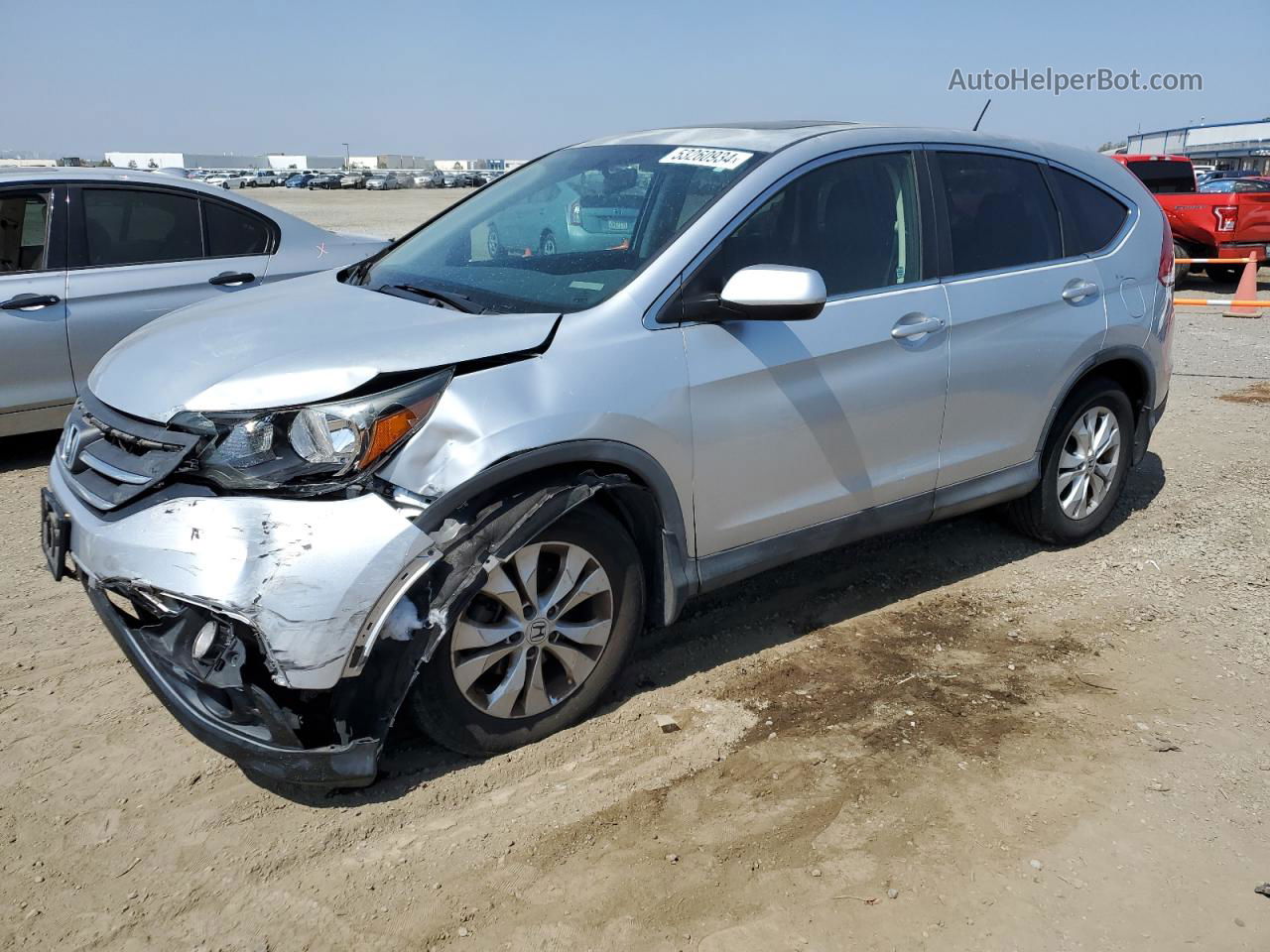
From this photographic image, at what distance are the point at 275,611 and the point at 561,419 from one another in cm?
93

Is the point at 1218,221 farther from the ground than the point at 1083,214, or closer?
closer

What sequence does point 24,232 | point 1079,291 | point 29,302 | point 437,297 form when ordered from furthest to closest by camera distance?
point 24,232
point 29,302
point 1079,291
point 437,297

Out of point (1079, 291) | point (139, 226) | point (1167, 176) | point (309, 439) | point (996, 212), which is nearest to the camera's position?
point (309, 439)

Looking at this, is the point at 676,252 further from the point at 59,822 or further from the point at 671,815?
the point at 59,822

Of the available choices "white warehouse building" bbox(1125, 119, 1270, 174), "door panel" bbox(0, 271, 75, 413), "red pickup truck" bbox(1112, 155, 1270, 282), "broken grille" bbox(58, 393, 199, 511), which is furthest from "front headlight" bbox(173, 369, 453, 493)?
"white warehouse building" bbox(1125, 119, 1270, 174)

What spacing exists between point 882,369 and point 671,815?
70.4 inches

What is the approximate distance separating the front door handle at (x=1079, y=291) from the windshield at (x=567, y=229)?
1.71 metres

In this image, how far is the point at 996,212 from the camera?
14.4ft

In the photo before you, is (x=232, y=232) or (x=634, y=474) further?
(x=232, y=232)

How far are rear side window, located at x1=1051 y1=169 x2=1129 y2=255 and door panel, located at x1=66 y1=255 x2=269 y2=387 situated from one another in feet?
13.8

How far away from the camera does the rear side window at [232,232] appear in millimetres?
6406

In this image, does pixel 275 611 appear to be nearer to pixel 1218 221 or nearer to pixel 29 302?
pixel 29 302

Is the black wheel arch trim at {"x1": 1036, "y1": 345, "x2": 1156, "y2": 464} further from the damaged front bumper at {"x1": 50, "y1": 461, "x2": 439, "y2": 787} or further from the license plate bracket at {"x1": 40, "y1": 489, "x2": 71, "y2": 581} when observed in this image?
the license plate bracket at {"x1": 40, "y1": 489, "x2": 71, "y2": 581}

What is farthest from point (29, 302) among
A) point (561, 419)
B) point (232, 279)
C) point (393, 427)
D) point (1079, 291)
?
point (1079, 291)
